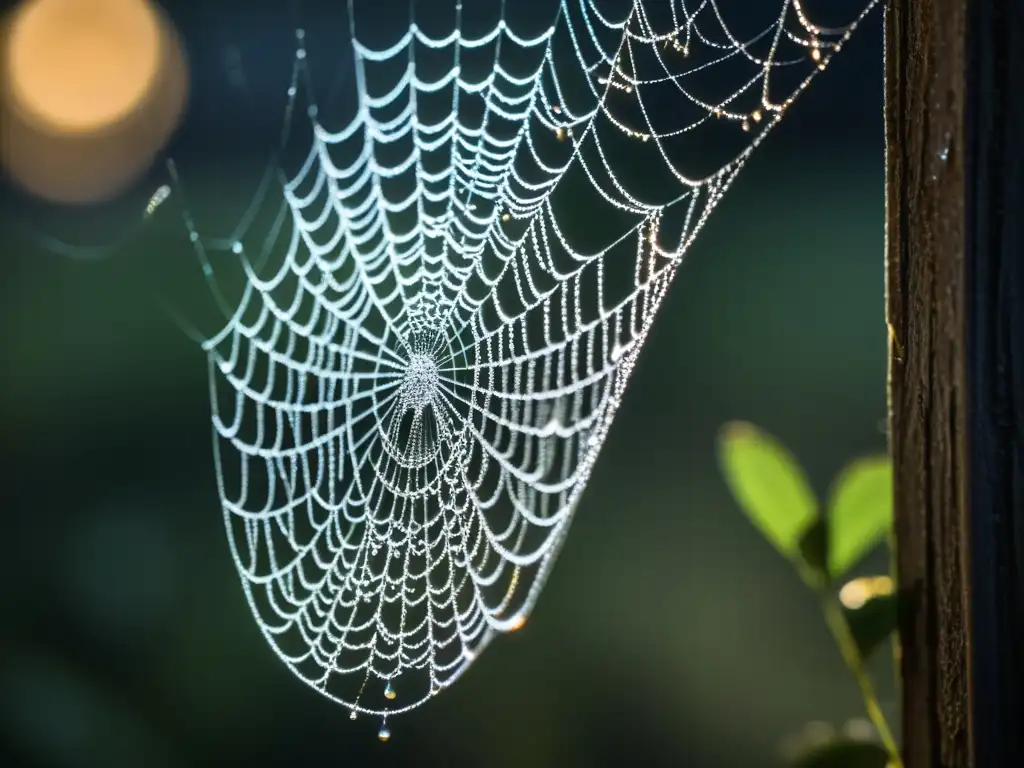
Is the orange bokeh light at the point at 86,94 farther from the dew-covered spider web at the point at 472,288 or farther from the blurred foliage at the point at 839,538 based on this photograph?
the blurred foliage at the point at 839,538

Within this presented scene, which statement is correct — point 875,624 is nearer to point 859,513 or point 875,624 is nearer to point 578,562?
point 859,513

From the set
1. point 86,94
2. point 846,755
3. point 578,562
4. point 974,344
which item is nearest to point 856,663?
point 846,755

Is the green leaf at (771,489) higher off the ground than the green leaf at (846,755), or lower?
higher

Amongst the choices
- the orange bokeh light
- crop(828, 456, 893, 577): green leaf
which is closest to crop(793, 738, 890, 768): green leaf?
crop(828, 456, 893, 577): green leaf

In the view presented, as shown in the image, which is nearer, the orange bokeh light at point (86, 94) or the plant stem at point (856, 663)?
the plant stem at point (856, 663)

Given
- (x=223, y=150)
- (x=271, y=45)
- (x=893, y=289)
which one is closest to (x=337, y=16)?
(x=271, y=45)

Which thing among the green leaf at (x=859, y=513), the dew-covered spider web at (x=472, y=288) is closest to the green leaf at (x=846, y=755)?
the green leaf at (x=859, y=513)
